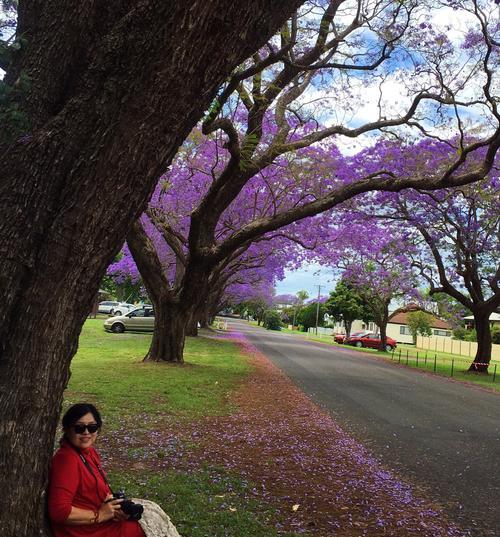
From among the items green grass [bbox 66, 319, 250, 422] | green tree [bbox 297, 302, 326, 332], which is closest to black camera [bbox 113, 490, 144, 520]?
green grass [bbox 66, 319, 250, 422]

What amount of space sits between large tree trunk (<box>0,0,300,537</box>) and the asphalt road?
3.86 m

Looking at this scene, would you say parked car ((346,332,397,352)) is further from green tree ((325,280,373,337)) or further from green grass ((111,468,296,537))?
green grass ((111,468,296,537))


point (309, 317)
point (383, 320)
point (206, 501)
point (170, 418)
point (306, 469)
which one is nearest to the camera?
point (206, 501)

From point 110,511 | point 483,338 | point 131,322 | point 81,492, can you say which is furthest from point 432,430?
Answer: point 131,322

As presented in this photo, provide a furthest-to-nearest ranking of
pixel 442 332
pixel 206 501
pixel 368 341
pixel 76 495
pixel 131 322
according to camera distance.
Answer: pixel 442 332
pixel 368 341
pixel 131 322
pixel 206 501
pixel 76 495

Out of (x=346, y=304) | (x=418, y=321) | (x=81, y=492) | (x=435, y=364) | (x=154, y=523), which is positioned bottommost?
(x=435, y=364)

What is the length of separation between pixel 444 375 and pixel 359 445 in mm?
15293

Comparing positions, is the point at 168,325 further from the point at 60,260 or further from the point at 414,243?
the point at 414,243

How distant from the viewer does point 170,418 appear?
328 inches

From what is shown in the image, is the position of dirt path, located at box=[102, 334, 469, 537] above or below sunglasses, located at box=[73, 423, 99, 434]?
below

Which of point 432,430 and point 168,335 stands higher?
point 168,335

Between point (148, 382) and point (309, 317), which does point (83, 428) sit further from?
point (309, 317)

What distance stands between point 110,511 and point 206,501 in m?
1.91

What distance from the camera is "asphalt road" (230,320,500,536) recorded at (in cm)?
564
